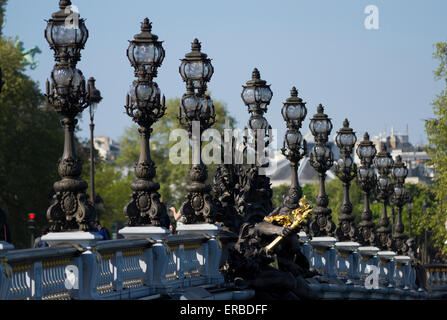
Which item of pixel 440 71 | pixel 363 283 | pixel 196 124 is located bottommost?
pixel 363 283

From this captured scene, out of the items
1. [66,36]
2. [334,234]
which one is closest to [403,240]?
[334,234]

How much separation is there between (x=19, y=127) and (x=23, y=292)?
59.9 m

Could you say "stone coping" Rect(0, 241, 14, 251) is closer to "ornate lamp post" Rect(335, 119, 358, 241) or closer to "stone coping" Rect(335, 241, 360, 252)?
"stone coping" Rect(335, 241, 360, 252)

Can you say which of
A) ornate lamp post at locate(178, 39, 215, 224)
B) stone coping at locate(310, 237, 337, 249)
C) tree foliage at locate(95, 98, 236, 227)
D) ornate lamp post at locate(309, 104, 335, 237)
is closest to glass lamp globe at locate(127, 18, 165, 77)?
ornate lamp post at locate(178, 39, 215, 224)

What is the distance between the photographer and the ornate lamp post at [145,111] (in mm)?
22844

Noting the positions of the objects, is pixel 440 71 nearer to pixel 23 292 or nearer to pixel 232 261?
pixel 232 261

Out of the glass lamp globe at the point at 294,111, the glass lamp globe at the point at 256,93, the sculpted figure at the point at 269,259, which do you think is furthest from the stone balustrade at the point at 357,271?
the glass lamp globe at the point at 256,93

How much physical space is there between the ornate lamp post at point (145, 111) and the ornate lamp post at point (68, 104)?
3201mm

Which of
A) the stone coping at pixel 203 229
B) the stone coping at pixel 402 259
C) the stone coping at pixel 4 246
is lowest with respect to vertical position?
the stone coping at pixel 402 259

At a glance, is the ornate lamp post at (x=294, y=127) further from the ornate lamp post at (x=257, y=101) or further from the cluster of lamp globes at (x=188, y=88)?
the ornate lamp post at (x=257, y=101)

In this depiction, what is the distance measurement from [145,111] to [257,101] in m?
7.23

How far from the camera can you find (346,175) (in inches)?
1569

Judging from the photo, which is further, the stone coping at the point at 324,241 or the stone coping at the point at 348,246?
the stone coping at the point at 348,246
